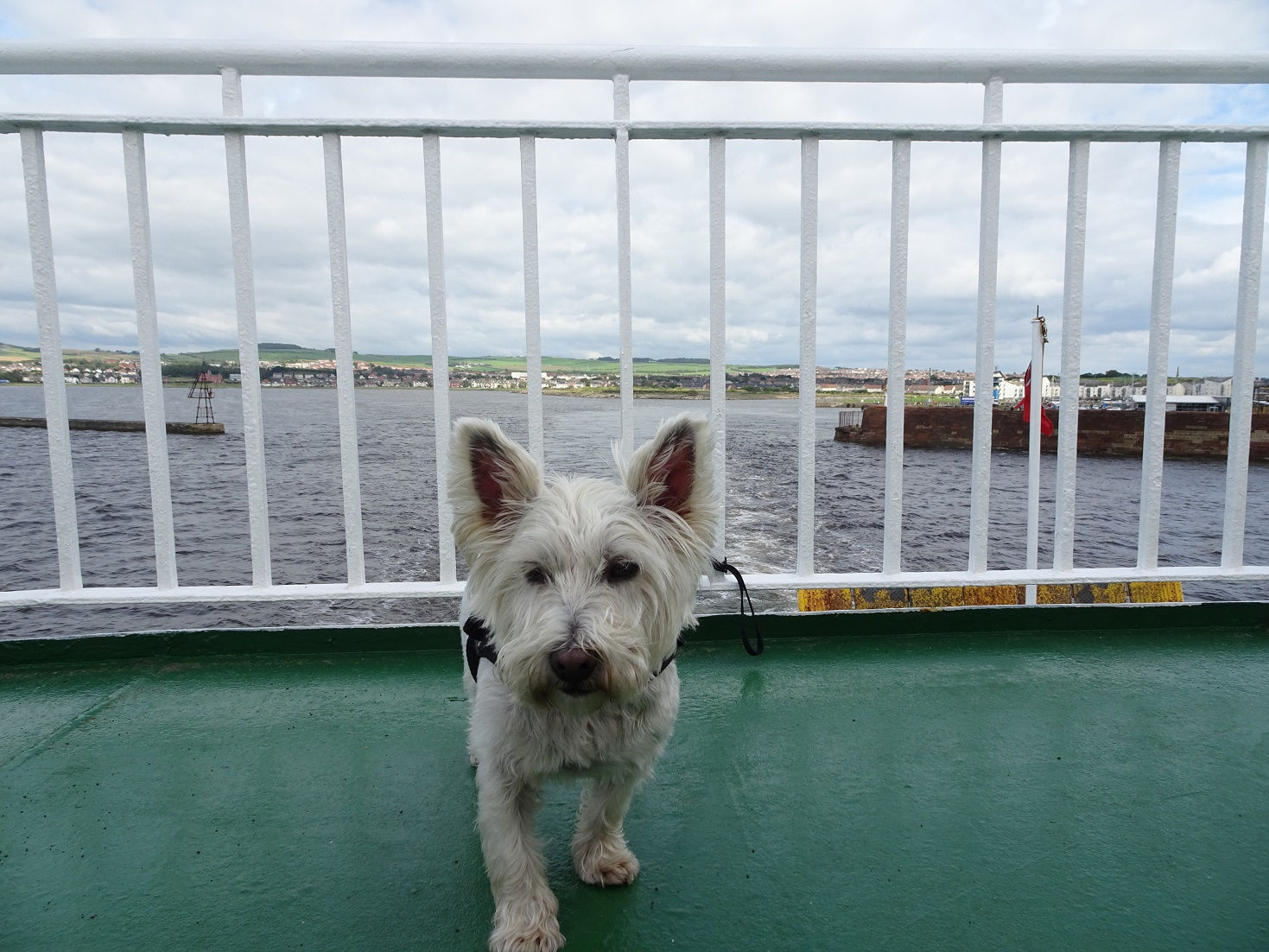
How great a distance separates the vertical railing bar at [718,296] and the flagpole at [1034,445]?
47.9 inches

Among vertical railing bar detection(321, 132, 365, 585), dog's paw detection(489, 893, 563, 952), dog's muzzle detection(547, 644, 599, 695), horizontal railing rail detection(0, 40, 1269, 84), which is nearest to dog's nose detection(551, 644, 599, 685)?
dog's muzzle detection(547, 644, 599, 695)

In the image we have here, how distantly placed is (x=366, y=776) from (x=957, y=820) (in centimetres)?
153

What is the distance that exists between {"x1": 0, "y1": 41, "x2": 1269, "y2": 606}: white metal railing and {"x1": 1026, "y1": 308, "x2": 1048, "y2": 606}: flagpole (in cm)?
16

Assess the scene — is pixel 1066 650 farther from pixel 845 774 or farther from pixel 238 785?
pixel 238 785

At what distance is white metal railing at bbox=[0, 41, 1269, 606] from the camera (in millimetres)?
2404

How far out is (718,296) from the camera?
2.65 metres

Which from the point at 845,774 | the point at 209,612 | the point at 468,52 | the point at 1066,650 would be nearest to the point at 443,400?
the point at 468,52

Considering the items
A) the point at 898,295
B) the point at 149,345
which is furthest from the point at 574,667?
the point at 149,345

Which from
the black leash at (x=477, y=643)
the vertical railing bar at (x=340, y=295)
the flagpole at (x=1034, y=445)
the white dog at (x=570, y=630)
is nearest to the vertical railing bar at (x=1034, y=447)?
the flagpole at (x=1034, y=445)

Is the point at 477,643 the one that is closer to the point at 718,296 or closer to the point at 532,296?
the point at 532,296

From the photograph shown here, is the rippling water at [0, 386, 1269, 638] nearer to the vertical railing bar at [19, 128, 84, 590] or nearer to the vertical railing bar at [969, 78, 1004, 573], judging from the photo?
the vertical railing bar at [969, 78, 1004, 573]

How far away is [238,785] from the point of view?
6.26 feet

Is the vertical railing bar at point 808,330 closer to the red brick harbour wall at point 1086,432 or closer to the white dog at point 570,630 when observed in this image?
the white dog at point 570,630

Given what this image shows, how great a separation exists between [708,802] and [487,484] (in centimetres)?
100
